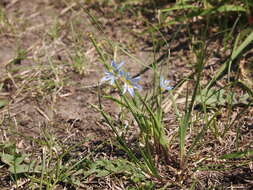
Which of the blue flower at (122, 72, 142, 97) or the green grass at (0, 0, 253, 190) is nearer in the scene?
the blue flower at (122, 72, 142, 97)

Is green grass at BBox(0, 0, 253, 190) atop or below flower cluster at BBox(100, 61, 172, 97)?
below

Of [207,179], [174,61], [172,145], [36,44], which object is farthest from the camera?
[36,44]

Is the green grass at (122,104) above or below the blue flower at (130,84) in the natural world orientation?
below

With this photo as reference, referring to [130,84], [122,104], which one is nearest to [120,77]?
[130,84]

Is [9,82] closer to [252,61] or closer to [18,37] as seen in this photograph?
[18,37]

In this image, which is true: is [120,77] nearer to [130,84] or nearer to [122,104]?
[130,84]

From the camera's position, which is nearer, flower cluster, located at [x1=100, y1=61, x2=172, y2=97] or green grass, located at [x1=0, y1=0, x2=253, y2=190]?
flower cluster, located at [x1=100, y1=61, x2=172, y2=97]

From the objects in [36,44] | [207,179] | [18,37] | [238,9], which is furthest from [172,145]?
[18,37]

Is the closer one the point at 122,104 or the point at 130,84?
the point at 130,84
